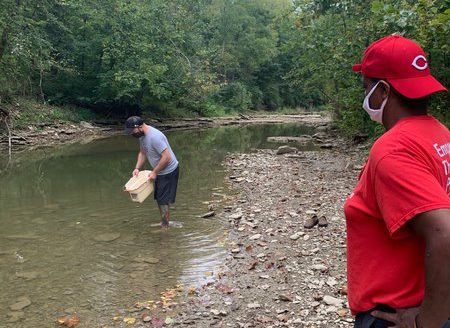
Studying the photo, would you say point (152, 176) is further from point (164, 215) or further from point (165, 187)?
point (164, 215)

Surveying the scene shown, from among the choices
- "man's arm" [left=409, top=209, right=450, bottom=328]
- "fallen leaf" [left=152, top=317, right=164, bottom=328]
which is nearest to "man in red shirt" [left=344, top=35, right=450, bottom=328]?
"man's arm" [left=409, top=209, right=450, bottom=328]

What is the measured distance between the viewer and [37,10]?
80.2 ft

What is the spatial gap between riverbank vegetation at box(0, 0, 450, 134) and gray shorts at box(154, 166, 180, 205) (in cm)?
439

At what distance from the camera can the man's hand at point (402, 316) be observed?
5.48 ft

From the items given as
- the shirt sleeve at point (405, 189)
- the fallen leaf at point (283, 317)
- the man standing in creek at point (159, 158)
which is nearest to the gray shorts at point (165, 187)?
the man standing in creek at point (159, 158)

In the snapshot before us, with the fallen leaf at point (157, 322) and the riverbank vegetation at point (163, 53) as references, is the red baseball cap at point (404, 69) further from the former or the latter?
the riverbank vegetation at point (163, 53)

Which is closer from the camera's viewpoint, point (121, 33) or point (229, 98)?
point (121, 33)

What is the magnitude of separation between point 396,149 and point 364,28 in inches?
530

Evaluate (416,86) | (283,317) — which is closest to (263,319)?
(283,317)

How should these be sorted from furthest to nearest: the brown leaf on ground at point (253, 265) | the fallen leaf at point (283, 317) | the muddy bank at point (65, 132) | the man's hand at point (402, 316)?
the muddy bank at point (65, 132) → the brown leaf on ground at point (253, 265) → the fallen leaf at point (283, 317) → the man's hand at point (402, 316)

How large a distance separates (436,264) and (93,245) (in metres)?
6.74

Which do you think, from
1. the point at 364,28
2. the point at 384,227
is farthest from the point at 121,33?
the point at 384,227

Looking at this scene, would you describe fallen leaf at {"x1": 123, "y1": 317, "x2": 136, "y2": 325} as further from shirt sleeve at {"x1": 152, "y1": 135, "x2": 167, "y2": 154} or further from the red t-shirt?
the red t-shirt

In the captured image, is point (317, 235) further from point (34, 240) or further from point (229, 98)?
point (229, 98)
